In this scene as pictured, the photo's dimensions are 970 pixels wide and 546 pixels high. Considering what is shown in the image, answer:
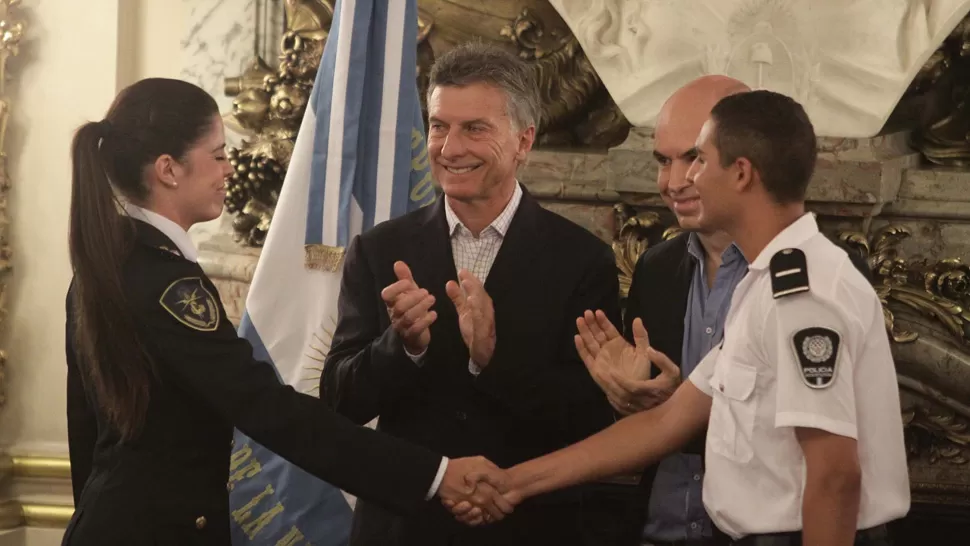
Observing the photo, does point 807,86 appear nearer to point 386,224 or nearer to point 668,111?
point 668,111

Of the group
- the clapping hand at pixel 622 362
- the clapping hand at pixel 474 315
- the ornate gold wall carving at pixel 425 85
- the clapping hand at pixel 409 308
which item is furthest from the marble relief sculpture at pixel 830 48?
the clapping hand at pixel 409 308

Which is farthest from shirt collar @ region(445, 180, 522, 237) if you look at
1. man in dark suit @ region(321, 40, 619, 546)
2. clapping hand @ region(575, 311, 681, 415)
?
clapping hand @ region(575, 311, 681, 415)

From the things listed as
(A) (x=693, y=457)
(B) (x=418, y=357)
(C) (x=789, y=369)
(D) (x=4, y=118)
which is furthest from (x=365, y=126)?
(C) (x=789, y=369)

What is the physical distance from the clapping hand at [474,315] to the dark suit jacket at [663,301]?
14.4 inches

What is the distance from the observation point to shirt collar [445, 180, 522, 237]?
2.63 m

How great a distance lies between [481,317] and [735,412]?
1.83 ft

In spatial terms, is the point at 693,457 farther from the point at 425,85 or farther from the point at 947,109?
the point at 425,85

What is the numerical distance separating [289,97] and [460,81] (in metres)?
1.53

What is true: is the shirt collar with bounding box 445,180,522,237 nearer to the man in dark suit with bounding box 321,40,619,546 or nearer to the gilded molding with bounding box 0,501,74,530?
the man in dark suit with bounding box 321,40,619,546

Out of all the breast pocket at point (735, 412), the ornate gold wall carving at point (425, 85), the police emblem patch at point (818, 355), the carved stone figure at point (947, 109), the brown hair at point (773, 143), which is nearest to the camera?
the police emblem patch at point (818, 355)

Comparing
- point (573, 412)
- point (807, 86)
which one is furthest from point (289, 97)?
point (573, 412)

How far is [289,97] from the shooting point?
4039 mm

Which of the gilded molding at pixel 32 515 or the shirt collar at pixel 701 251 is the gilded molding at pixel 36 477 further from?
the shirt collar at pixel 701 251

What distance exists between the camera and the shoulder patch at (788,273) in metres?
2.00
